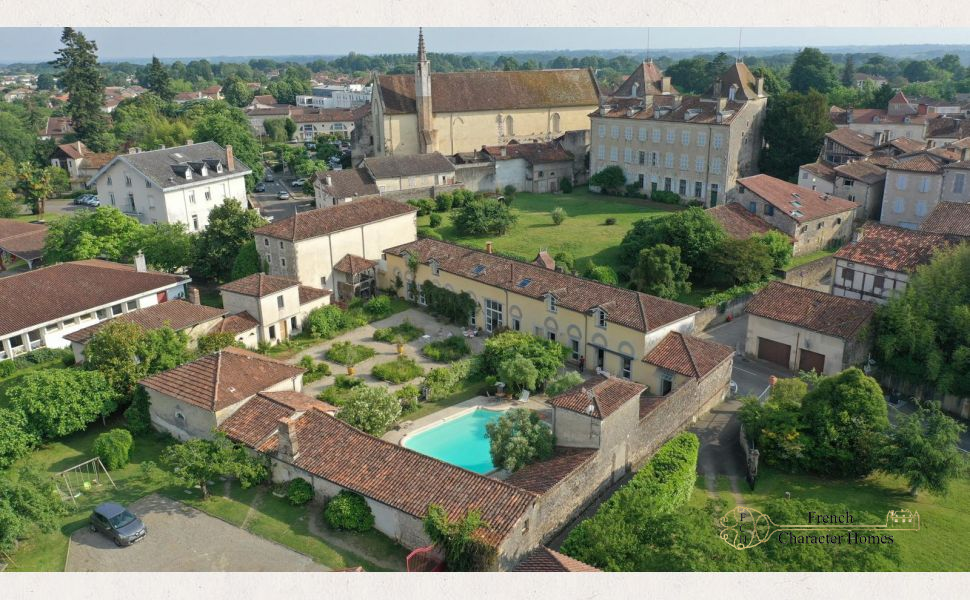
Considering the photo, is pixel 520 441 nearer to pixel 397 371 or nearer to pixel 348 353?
pixel 397 371

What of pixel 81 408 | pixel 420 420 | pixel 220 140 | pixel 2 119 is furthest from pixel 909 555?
pixel 2 119

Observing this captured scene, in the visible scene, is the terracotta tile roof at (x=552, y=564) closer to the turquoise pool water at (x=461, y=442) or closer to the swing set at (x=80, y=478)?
the turquoise pool water at (x=461, y=442)

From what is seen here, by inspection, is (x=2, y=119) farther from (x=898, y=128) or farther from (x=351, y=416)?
(x=898, y=128)

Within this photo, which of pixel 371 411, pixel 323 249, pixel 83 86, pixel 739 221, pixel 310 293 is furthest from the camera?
pixel 83 86

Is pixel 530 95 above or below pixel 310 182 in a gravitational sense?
above

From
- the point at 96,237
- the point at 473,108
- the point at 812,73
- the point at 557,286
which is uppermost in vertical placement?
the point at 812,73

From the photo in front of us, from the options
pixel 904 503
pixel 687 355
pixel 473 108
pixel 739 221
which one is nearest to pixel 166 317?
pixel 687 355

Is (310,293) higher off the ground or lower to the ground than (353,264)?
lower
